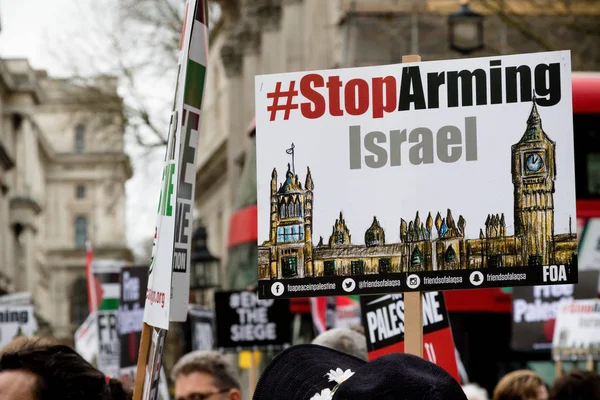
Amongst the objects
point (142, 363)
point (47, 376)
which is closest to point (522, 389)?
point (142, 363)

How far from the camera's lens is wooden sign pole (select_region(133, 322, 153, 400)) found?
4.55 metres

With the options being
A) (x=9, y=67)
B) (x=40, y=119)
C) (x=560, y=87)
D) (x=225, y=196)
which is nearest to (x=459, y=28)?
(x=560, y=87)

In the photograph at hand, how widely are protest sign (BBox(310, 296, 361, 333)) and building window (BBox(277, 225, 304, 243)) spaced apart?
6.97 meters

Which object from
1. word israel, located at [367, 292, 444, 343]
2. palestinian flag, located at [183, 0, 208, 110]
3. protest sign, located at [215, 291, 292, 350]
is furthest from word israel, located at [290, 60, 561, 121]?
protest sign, located at [215, 291, 292, 350]

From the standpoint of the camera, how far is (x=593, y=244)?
42.1 ft

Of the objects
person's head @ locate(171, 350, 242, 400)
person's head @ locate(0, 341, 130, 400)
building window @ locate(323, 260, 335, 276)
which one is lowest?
person's head @ locate(171, 350, 242, 400)

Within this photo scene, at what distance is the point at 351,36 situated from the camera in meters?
22.9

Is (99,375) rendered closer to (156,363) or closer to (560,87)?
(156,363)

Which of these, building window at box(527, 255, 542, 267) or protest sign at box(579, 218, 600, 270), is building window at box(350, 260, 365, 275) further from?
protest sign at box(579, 218, 600, 270)

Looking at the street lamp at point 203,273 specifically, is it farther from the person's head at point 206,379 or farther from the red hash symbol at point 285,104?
the red hash symbol at point 285,104

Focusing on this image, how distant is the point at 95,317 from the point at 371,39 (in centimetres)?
1074

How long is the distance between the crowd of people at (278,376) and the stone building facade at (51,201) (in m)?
65.9

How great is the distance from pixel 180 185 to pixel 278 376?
1.13m

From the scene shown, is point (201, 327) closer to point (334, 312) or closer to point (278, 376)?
point (334, 312)
